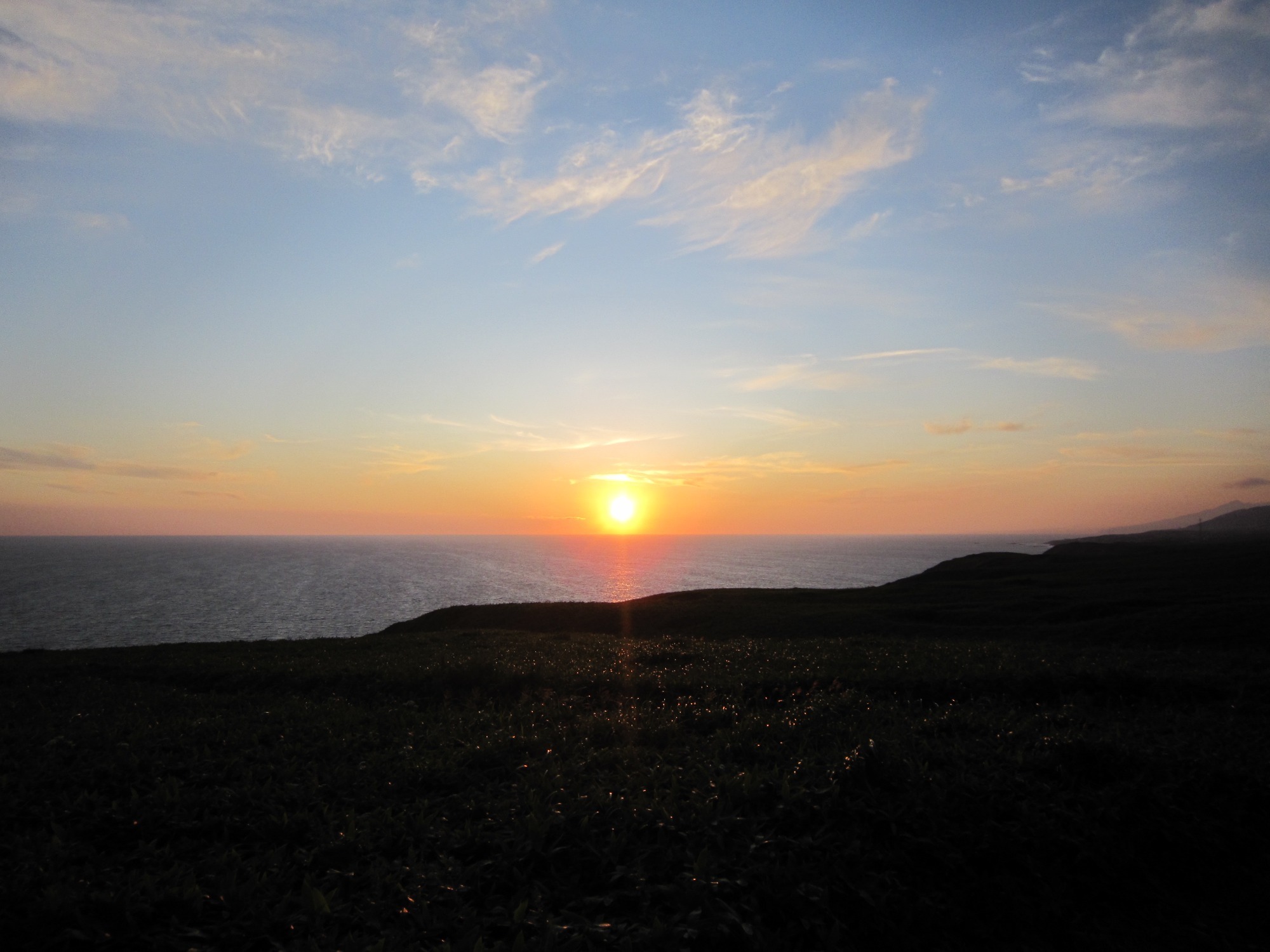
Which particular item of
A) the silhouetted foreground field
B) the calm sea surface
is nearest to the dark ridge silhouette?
the silhouetted foreground field

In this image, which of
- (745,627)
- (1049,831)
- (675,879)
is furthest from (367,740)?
(745,627)

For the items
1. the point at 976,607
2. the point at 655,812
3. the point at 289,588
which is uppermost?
the point at 655,812

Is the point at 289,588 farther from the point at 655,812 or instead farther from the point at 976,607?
the point at 655,812

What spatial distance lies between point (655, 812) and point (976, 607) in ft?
130

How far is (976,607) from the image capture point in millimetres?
41281

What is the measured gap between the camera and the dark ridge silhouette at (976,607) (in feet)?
99.2

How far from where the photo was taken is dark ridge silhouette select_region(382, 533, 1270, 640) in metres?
30.2

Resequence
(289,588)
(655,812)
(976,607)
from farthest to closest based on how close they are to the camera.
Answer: (289,588), (976,607), (655,812)

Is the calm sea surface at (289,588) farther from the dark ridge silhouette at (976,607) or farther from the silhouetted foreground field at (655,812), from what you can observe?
the silhouetted foreground field at (655,812)

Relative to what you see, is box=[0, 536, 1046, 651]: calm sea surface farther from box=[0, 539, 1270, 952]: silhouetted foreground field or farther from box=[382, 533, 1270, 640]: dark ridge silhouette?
box=[0, 539, 1270, 952]: silhouetted foreground field

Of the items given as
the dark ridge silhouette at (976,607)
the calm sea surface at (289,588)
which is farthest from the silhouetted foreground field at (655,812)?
the calm sea surface at (289,588)

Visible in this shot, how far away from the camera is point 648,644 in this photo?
25391mm

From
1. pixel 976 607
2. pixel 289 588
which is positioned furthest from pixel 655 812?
pixel 289 588

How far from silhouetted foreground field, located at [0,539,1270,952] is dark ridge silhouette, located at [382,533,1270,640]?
14.5 m
